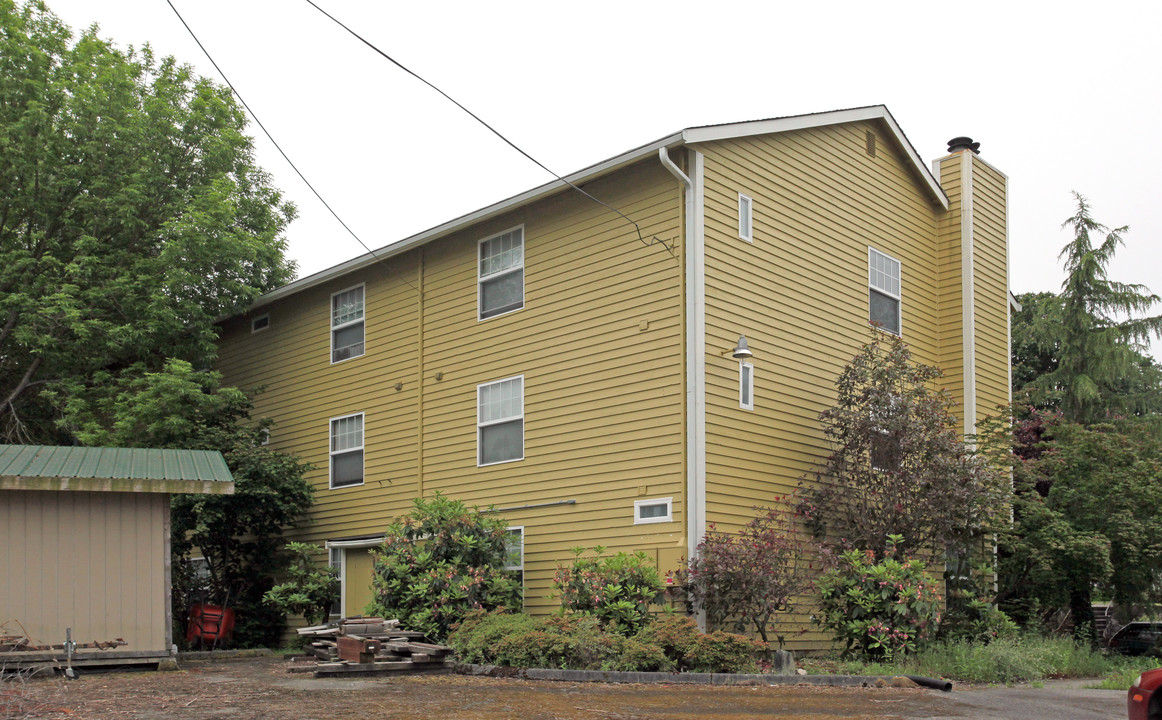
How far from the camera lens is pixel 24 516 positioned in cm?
1318

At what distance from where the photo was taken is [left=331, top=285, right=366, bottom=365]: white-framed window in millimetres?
20375

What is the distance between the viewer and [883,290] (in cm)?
1822

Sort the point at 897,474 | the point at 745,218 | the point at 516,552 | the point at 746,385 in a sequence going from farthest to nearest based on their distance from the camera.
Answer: the point at 516,552 < the point at 745,218 < the point at 746,385 < the point at 897,474

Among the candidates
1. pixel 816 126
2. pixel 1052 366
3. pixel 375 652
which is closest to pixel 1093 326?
pixel 1052 366

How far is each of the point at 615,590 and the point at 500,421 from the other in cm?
457

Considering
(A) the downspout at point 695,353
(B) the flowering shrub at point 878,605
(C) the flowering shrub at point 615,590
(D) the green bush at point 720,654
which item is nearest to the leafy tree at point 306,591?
(C) the flowering shrub at point 615,590

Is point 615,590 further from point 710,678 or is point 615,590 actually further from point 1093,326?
point 1093,326

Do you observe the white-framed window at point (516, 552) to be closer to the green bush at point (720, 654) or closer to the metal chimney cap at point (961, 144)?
the green bush at point (720, 654)

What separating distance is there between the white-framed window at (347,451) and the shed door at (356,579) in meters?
1.30

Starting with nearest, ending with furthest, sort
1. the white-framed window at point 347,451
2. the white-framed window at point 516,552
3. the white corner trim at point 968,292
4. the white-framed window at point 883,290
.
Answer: the white-framed window at point 516,552 < the white-framed window at point 883,290 < the white corner trim at point 968,292 < the white-framed window at point 347,451

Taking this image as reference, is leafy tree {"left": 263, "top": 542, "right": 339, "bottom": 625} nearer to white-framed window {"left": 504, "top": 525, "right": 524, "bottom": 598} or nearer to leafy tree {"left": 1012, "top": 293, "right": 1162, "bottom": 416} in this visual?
white-framed window {"left": 504, "top": 525, "right": 524, "bottom": 598}

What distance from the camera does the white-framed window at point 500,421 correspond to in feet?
55.3

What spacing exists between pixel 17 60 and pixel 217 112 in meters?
3.94

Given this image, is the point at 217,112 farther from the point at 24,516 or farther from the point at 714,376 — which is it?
the point at 714,376
